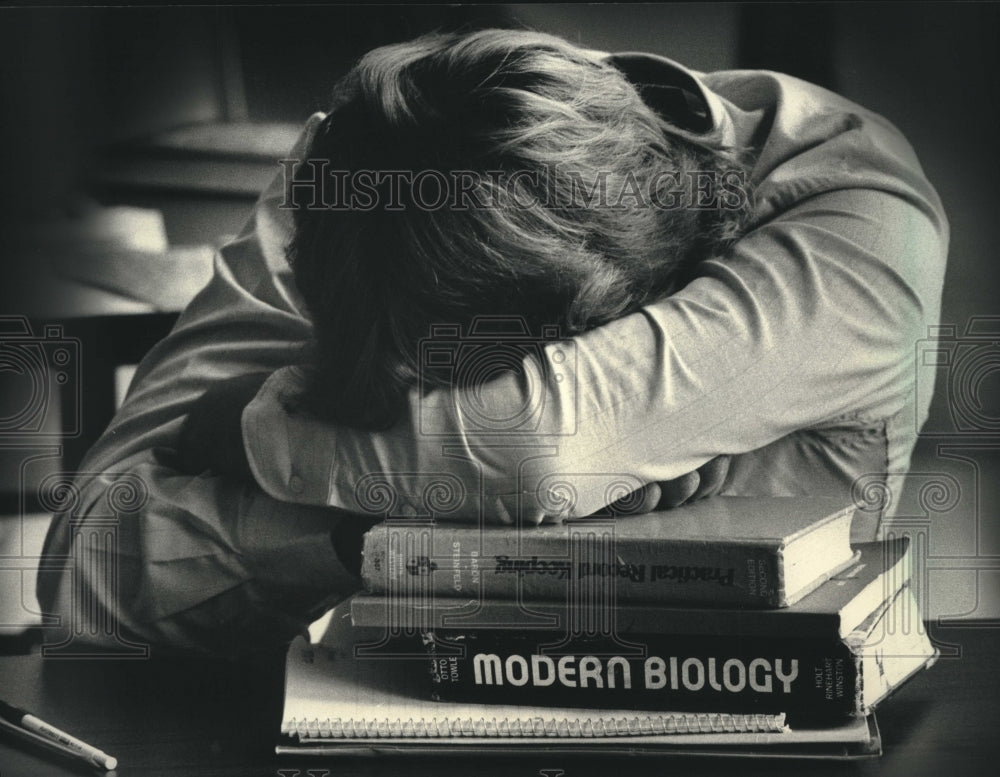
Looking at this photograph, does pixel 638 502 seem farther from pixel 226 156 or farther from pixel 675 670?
pixel 226 156

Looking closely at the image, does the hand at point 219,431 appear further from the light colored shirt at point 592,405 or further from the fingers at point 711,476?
the fingers at point 711,476

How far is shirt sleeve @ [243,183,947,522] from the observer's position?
0.70 metres

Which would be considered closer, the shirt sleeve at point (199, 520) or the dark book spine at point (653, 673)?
the dark book spine at point (653, 673)

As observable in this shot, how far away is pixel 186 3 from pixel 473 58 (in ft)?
0.75

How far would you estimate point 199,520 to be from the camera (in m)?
0.76

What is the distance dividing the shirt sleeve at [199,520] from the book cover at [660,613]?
0.06 metres

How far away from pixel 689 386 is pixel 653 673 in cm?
19

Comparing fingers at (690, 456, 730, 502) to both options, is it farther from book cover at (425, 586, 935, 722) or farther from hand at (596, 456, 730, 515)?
book cover at (425, 586, 935, 722)

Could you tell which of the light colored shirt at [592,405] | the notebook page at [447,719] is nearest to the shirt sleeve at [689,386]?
the light colored shirt at [592,405]

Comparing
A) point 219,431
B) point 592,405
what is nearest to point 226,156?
point 219,431

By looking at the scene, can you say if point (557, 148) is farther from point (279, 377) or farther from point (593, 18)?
point (279, 377)

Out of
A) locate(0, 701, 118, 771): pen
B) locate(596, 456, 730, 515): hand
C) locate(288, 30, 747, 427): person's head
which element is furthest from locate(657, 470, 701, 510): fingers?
locate(0, 701, 118, 771): pen

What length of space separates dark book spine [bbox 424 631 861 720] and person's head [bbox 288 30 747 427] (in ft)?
0.58

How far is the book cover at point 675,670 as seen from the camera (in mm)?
661
